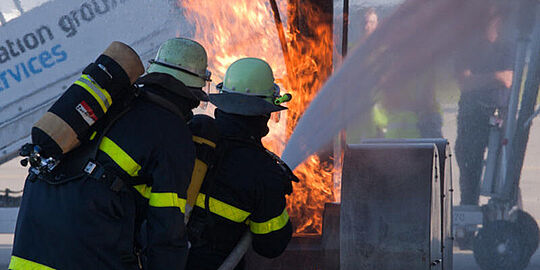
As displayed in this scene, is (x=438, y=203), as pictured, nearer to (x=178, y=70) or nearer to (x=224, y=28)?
(x=178, y=70)

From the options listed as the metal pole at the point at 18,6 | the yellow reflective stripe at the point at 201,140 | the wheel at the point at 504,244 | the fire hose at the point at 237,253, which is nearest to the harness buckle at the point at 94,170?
the yellow reflective stripe at the point at 201,140

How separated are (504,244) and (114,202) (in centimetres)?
547

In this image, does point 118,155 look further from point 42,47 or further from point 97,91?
point 42,47

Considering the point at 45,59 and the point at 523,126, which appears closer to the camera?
the point at 523,126

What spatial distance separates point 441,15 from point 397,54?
576 millimetres

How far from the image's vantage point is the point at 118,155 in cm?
192

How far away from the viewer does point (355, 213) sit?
269 centimetres

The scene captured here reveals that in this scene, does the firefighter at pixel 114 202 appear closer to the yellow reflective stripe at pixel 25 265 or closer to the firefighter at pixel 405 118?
the yellow reflective stripe at pixel 25 265

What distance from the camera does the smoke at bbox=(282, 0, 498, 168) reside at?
11.3ft

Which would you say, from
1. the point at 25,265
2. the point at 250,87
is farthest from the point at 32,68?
the point at 25,265

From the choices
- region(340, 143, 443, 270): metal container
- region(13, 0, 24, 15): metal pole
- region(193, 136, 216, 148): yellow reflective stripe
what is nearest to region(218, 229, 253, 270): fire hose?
region(193, 136, 216, 148): yellow reflective stripe

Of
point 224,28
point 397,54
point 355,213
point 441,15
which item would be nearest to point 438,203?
point 355,213

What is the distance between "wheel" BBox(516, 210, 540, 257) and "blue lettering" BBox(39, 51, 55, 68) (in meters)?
5.26

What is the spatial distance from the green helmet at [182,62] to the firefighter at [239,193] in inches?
7.2
